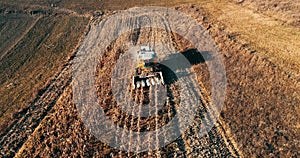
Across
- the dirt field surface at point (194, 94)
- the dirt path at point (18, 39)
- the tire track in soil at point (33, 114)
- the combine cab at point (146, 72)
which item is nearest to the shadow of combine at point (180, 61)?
the dirt field surface at point (194, 94)

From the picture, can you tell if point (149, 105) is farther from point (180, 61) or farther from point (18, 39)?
point (18, 39)

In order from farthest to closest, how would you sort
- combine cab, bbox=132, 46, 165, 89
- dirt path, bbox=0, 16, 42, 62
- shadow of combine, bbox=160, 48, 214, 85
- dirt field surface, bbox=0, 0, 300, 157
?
dirt path, bbox=0, 16, 42, 62, shadow of combine, bbox=160, 48, 214, 85, combine cab, bbox=132, 46, 165, 89, dirt field surface, bbox=0, 0, 300, 157

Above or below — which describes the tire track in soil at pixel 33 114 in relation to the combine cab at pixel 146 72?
below

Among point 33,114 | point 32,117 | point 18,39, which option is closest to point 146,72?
point 33,114

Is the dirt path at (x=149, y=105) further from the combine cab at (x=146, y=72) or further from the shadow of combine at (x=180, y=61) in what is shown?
the combine cab at (x=146, y=72)

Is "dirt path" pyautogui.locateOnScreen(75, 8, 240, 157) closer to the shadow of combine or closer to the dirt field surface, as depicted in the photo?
the dirt field surface

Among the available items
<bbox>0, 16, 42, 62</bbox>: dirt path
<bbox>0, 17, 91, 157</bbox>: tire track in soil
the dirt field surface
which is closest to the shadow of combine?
the dirt field surface
